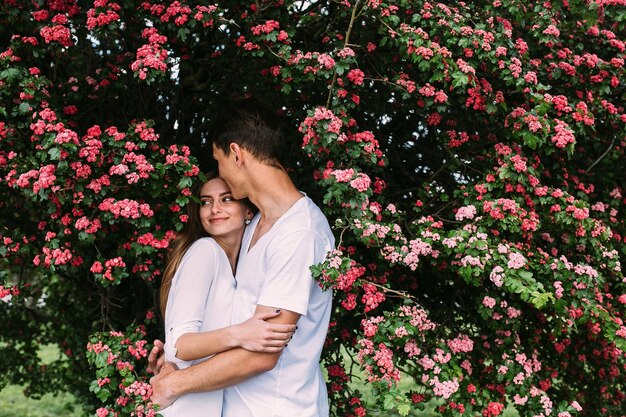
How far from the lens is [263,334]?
2.46m

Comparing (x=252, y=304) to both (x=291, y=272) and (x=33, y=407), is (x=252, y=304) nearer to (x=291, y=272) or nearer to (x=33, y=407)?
(x=291, y=272)

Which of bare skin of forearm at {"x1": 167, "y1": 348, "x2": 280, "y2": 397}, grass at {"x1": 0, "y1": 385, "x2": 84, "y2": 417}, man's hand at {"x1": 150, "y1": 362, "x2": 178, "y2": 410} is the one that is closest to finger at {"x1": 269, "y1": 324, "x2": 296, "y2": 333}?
bare skin of forearm at {"x1": 167, "y1": 348, "x2": 280, "y2": 397}

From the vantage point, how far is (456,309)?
420 cm

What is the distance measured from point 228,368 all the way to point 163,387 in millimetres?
477

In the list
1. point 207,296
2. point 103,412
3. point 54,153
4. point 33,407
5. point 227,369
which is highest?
point 54,153

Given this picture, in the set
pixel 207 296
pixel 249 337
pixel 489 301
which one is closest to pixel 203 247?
pixel 207 296

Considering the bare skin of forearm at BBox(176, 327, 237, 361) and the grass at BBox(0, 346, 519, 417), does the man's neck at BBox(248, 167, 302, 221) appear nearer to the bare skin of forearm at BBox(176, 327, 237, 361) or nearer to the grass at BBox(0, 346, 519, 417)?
the bare skin of forearm at BBox(176, 327, 237, 361)

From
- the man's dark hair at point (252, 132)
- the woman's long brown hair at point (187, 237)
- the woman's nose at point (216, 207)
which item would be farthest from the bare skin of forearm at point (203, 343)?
the man's dark hair at point (252, 132)

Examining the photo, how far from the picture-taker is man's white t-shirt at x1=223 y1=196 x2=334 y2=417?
101 inches

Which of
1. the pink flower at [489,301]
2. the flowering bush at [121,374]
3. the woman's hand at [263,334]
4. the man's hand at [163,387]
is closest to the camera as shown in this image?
the woman's hand at [263,334]

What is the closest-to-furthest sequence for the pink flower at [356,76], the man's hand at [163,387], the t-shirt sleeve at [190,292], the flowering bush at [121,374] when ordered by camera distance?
the t-shirt sleeve at [190,292] → the man's hand at [163,387] → the flowering bush at [121,374] → the pink flower at [356,76]

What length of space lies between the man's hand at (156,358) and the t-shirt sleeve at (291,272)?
852 millimetres

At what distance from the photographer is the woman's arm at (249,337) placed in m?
2.46

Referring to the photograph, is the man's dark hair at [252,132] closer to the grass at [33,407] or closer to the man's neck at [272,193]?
the man's neck at [272,193]
